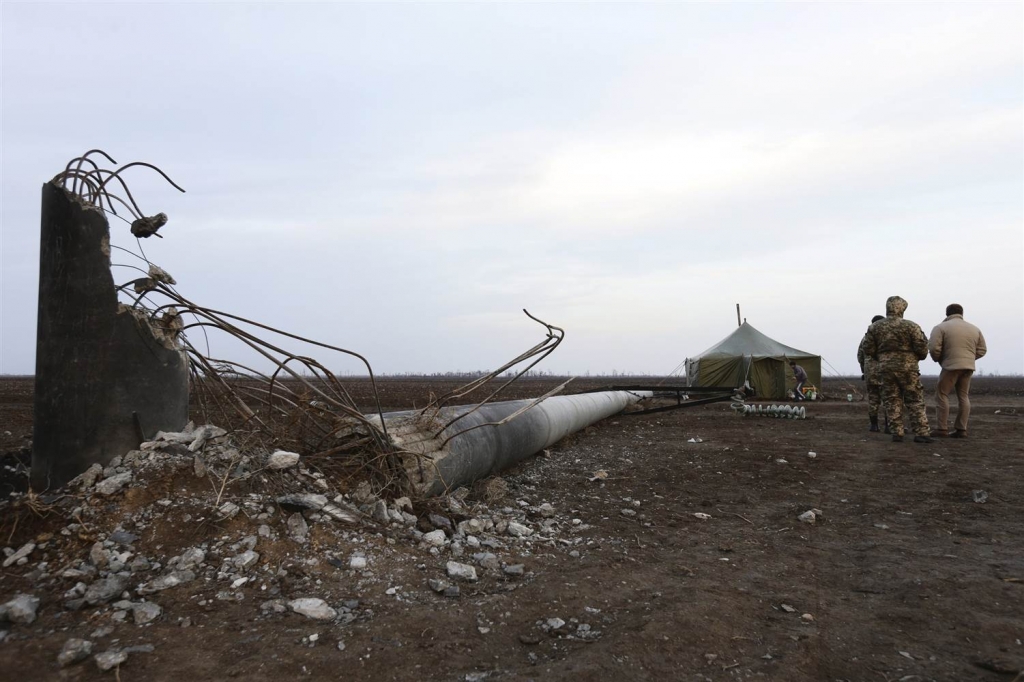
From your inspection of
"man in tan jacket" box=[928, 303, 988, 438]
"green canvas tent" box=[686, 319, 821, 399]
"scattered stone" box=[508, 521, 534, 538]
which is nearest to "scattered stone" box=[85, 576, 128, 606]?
"scattered stone" box=[508, 521, 534, 538]

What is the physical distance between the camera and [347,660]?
2332 millimetres

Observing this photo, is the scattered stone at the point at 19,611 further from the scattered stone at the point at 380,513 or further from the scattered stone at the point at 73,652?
the scattered stone at the point at 380,513

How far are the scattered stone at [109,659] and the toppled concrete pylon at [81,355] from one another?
4.84 feet

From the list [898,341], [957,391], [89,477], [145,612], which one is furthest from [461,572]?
Result: [957,391]

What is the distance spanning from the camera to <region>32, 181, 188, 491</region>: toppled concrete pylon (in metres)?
3.38

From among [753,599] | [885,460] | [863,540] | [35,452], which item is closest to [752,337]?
[885,460]

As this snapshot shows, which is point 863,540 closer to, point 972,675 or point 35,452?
point 972,675

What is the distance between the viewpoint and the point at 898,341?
8289 millimetres

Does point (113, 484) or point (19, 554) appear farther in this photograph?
point (113, 484)

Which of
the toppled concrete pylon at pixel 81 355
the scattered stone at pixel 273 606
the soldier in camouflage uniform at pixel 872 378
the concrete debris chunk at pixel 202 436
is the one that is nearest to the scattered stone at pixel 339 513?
the scattered stone at pixel 273 606

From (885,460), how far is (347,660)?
6.62 meters

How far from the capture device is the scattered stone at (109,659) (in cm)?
221

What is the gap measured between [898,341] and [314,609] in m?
8.25

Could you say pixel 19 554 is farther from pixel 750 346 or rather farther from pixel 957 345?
pixel 750 346
